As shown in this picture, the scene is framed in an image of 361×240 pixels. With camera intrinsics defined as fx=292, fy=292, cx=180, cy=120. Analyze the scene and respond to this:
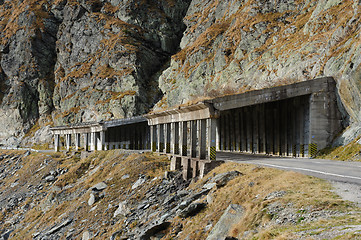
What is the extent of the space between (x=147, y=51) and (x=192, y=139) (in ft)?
207

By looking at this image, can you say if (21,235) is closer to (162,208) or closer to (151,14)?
(162,208)

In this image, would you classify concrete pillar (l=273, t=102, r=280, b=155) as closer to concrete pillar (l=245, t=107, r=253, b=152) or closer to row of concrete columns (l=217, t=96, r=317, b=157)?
row of concrete columns (l=217, t=96, r=317, b=157)

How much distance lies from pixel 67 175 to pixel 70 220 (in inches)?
474

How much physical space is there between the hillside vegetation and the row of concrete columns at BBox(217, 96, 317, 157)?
31.7ft

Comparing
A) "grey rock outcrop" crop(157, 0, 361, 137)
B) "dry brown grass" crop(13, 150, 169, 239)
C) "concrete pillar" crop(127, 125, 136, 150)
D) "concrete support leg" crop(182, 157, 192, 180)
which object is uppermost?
"grey rock outcrop" crop(157, 0, 361, 137)

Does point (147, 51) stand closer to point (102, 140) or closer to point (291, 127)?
point (102, 140)

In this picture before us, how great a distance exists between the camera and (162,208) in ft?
51.7

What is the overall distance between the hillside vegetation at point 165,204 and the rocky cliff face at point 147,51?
14075 mm

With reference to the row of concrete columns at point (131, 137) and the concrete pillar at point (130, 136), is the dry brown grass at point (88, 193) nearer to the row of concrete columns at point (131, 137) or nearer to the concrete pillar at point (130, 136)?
the row of concrete columns at point (131, 137)

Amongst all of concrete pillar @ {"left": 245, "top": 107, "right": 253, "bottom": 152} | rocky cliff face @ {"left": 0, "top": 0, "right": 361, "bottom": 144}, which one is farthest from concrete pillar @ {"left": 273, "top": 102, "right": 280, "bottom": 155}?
rocky cliff face @ {"left": 0, "top": 0, "right": 361, "bottom": 144}

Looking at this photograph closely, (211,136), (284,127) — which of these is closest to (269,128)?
(284,127)

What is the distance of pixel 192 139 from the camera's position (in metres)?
21.5

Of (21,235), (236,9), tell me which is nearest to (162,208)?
(21,235)

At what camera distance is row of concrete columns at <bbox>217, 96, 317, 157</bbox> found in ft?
77.8
